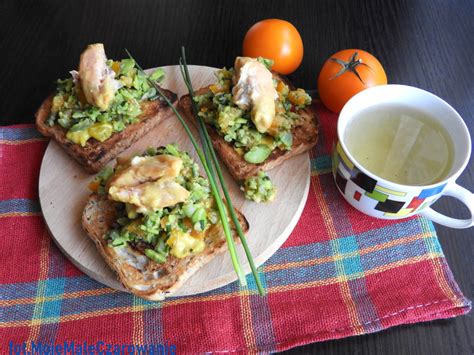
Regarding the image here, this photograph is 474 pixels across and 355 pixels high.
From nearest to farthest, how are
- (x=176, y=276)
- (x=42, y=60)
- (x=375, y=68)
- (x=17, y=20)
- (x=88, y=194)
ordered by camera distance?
(x=176, y=276) → (x=88, y=194) → (x=375, y=68) → (x=42, y=60) → (x=17, y=20)

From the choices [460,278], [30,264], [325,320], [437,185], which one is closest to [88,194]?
[30,264]

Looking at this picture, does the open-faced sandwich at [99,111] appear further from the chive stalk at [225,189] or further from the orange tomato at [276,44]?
the orange tomato at [276,44]

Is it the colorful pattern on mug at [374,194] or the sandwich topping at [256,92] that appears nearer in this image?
the colorful pattern on mug at [374,194]

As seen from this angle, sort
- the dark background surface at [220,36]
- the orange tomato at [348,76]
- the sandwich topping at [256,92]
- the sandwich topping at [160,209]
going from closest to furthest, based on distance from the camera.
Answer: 1. the sandwich topping at [160,209]
2. the sandwich topping at [256,92]
3. the orange tomato at [348,76]
4. the dark background surface at [220,36]

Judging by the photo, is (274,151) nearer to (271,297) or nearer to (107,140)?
(271,297)

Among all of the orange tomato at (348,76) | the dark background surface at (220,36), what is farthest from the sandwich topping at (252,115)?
the dark background surface at (220,36)

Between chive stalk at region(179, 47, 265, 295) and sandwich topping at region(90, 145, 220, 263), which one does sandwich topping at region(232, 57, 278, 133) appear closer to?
chive stalk at region(179, 47, 265, 295)

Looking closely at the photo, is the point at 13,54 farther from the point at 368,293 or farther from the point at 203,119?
the point at 368,293

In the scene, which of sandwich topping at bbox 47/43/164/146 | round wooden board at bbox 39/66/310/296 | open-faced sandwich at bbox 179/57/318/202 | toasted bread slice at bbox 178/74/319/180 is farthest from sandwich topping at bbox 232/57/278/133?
sandwich topping at bbox 47/43/164/146
